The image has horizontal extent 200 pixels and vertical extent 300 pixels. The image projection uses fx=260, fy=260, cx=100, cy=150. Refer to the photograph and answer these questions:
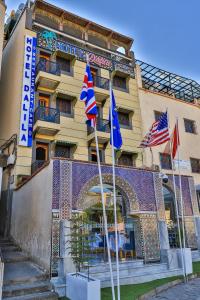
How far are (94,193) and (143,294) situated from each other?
610cm

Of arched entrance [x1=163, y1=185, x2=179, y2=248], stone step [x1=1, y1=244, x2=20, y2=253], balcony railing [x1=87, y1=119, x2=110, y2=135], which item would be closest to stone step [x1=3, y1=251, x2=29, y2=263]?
stone step [x1=1, y1=244, x2=20, y2=253]

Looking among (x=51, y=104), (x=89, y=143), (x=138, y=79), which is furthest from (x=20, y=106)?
(x=138, y=79)

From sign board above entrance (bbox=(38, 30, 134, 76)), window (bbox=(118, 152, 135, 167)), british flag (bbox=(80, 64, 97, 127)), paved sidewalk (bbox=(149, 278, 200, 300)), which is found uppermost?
sign board above entrance (bbox=(38, 30, 134, 76))

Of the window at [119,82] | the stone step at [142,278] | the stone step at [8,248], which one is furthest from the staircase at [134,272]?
the window at [119,82]

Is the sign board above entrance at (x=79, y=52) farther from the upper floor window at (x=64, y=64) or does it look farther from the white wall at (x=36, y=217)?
the white wall at (x=36, y=217)

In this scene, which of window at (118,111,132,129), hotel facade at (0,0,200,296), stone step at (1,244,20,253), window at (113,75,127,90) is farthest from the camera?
window at (113,75,127,90)

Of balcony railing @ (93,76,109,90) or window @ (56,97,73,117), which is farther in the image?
balcony railing @ (93,76,109,90)

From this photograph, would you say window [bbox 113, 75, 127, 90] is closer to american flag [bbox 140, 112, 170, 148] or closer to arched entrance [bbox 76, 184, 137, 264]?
american flag [bbox 140, 112, 170, 148]

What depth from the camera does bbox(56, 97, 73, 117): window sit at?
16.7 metres

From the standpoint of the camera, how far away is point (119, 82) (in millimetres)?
20047

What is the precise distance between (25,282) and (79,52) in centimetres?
1524

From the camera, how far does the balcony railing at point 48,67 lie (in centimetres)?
1616

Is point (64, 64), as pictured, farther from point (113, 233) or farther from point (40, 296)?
point (40, 296)

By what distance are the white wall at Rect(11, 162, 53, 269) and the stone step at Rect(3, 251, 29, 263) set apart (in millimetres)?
267
